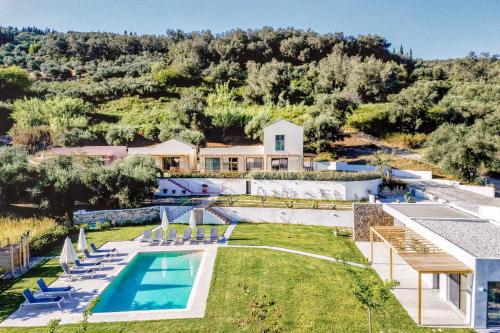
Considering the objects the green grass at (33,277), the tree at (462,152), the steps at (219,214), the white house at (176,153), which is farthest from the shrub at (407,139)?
the green grass at (33,277)

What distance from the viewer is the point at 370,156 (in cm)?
4081

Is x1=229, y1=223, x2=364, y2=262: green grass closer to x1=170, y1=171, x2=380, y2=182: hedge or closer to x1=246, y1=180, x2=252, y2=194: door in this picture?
x1=170, y1=171, x2=380, y2=182: hedge

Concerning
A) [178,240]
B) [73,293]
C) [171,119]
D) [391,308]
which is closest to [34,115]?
[171,119]

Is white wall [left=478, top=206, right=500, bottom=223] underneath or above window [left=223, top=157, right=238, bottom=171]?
underneath

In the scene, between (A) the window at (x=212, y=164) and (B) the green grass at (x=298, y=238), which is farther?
(A) the window at (x=212, y=164)

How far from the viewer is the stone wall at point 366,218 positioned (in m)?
20.8

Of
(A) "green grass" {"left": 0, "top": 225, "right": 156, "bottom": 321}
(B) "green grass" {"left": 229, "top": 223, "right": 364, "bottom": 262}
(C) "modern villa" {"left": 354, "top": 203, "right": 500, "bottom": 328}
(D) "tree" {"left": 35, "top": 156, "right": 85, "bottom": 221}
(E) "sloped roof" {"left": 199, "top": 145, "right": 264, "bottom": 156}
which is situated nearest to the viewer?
Result: (C) "modern villa" {"left": 354, "top": 203, "right": 500, "bottom": 328}

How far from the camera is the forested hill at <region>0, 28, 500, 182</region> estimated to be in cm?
4719

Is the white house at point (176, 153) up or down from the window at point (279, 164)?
up

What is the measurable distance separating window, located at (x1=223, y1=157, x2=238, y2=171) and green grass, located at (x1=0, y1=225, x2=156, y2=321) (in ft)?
45.0

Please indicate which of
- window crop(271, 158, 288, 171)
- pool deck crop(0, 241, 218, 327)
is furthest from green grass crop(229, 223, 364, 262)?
window crop(271, 158, 288, 171)

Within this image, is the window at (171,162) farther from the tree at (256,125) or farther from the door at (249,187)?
the tree at (256,125)

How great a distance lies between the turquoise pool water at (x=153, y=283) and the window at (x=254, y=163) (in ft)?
55.1

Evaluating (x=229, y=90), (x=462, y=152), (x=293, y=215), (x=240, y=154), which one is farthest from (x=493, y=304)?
(x=229, y=90)
